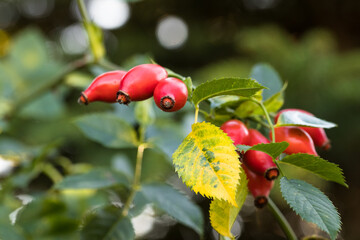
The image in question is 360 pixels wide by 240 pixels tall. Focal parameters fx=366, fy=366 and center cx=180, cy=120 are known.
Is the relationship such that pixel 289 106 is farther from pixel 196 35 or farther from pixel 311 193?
pixel 311 193

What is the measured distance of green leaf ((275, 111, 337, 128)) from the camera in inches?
21.7

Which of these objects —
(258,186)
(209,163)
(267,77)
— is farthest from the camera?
(267,77)

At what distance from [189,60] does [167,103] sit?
2.76 m

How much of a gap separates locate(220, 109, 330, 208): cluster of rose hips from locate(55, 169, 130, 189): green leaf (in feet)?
1.28

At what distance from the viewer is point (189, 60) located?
3.20 m

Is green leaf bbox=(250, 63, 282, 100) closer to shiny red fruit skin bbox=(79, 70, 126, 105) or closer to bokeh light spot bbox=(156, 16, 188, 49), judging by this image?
shiny red fruit skin bbox=(79, 70, 126, 105)

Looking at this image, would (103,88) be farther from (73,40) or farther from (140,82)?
(73,40)

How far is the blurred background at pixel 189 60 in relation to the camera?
60.5 inches

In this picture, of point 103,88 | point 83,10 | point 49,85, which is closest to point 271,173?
point 103,88

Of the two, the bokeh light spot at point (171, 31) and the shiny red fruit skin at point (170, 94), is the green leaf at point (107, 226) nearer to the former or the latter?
the shiny red fruit skin at point (170, 94)

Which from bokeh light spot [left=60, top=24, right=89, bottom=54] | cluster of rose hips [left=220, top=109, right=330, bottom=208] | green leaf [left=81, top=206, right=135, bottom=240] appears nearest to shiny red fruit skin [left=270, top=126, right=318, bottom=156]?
cluster of rose hips [left=220, top=109, right=330, bottom=208]

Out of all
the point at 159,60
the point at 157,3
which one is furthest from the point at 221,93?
the point at 157,3

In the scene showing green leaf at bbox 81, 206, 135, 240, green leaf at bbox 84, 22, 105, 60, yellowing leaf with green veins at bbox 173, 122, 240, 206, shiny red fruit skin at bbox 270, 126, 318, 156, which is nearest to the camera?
yellowing leaf with green veins at bbox 173, 122, 240, 206

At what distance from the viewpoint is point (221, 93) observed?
0.53m
